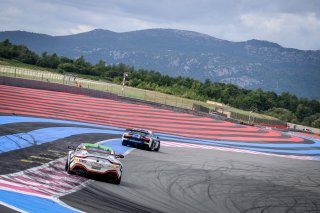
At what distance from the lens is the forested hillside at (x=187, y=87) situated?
111688 millimetres

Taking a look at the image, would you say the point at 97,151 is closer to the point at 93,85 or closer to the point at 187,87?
the point at 93,85

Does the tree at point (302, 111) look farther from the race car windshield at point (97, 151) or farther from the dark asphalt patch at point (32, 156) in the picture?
the race car windshield at point (97, 151)

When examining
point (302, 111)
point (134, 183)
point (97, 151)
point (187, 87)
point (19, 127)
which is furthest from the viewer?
point (302, 111)

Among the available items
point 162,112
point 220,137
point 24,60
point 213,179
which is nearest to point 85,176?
point 213,179

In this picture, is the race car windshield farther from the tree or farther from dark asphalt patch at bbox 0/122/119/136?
the tree

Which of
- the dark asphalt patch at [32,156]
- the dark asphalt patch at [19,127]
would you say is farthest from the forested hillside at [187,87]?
the dark asphalt patch at [32,156]

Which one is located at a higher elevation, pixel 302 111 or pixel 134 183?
pixel 134 183

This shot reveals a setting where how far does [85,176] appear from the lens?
15.8 metres

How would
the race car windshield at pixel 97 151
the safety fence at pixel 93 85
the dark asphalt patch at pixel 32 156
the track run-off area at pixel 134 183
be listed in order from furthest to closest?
1. the safety fence at pixel 93 85
2. the race car windshield at pixel 97 151
3. the dark asphalt patch at pixel 32 156
4. the track run-off area at pixel 134 183

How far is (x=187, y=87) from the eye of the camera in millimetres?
147250

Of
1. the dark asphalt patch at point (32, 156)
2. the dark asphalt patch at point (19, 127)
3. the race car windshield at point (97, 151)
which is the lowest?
the dark asphalt patch at point (19, 127)

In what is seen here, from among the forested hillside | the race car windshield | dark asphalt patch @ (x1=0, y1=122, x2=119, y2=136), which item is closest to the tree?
the forested hillside

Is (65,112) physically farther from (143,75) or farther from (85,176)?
(143,75)

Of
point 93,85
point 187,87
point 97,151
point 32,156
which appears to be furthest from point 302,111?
point 97,151
